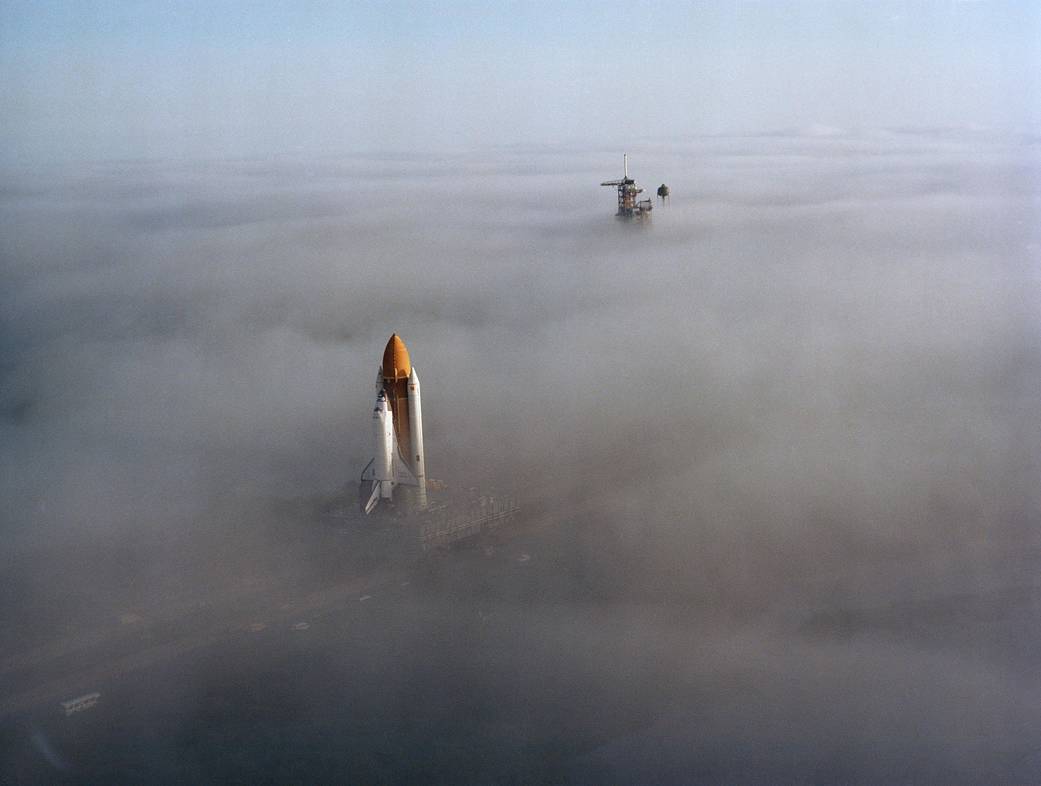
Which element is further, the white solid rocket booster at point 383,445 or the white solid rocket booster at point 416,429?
the white solid rocket booster at point 416,429

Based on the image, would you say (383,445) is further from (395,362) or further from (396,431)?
(395,362)

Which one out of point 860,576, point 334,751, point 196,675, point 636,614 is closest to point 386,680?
point 334,751

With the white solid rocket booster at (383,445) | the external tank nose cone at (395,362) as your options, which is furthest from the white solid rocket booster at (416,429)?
the white solid rocket booster at (383,445)

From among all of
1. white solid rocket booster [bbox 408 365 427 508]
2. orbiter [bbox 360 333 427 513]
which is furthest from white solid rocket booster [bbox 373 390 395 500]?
white solid rocket booster [bbox 408 365 427 508]

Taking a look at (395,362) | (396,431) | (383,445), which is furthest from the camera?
(396,431)

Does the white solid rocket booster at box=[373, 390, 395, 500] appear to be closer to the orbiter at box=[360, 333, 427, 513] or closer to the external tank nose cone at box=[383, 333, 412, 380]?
the orbiter at box=[360, 333, 427, 513]

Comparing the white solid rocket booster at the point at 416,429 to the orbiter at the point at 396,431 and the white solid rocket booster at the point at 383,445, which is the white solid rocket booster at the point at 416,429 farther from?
the white solid rocket booster at the point at 383,445

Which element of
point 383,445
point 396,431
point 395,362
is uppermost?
point 395,362

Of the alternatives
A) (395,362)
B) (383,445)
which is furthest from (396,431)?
(395,362)
